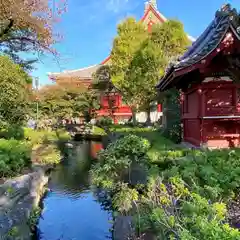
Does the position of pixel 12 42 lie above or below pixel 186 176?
above

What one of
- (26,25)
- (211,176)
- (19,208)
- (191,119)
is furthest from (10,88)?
(211,176)

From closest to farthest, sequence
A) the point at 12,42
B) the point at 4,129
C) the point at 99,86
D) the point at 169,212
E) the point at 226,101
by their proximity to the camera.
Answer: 1. the point at 169,212
2. the point at 226,101
3. the point at 12,42
4. the point at 4,129
5. the point at 99,86

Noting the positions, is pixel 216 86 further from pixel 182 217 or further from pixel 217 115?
pixel 182 217

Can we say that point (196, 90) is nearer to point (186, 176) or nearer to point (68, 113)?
point (186, 176)

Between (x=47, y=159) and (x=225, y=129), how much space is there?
6.51 metres

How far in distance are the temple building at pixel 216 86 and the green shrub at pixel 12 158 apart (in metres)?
4.96

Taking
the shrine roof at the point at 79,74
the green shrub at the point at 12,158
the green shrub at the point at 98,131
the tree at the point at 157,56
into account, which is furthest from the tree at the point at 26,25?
the shrine roof at the point at 79,74

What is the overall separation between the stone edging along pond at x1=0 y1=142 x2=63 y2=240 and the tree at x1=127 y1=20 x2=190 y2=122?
551 inches

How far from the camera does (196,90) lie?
9820mm

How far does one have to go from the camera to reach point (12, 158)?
8.26m

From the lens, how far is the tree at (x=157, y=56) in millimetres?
20188

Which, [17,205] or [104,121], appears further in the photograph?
[104,121]

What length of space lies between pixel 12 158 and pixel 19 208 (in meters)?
2.71

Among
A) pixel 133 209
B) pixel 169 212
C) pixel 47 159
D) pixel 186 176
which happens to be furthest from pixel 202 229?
pixel 47 159
